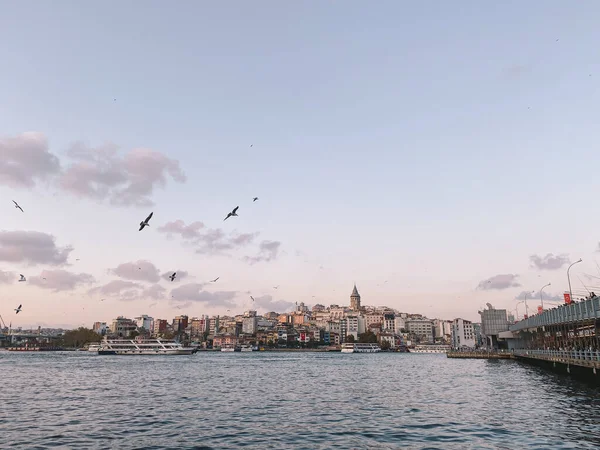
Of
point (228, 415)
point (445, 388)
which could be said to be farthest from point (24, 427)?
point (445, 388)

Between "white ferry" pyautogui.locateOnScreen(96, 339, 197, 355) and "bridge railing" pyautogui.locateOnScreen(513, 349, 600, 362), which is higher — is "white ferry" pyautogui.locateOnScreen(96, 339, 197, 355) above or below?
below

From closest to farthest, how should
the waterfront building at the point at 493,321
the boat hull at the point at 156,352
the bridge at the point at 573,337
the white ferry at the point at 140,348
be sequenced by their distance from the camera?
the bridge at the point at 573,337 → the waterfront building at the point at 493,321 → the boat hull at the point at 156,352 → the white ferry at the point at 140,348

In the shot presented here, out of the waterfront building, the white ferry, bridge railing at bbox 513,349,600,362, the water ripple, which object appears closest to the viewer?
the water ripple

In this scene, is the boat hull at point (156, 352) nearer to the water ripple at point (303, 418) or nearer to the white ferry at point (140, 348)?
the white ferry at point (140, 348)

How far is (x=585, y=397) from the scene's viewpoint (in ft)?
112

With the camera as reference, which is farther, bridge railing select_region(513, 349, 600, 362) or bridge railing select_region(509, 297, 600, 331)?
bridge railing select_region(513, 349, 600, 362)

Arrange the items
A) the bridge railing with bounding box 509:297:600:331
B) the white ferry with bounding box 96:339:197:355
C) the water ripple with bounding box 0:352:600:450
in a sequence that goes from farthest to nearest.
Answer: the white ferry with bounding box 96:339:197:355
the bridge railing with bounding box 509:297:600:331
the water ripple with bounding box 0:352:600:450

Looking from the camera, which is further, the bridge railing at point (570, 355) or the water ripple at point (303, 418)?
the bridge railing at point (570, 355)

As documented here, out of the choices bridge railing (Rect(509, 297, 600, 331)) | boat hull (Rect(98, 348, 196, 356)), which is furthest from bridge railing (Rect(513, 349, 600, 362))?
boat hull (Rect(98, 348, 196, 356))

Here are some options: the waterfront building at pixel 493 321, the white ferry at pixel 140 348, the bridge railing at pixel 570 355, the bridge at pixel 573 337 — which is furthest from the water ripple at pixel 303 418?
the white ferry at pixel 140 348

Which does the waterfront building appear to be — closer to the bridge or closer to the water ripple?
the bridge

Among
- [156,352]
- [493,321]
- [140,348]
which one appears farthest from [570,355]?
[140,348]

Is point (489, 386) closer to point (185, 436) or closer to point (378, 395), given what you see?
point (378, 395)

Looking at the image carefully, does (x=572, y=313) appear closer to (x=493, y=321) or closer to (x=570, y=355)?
(x=570, y=355)
